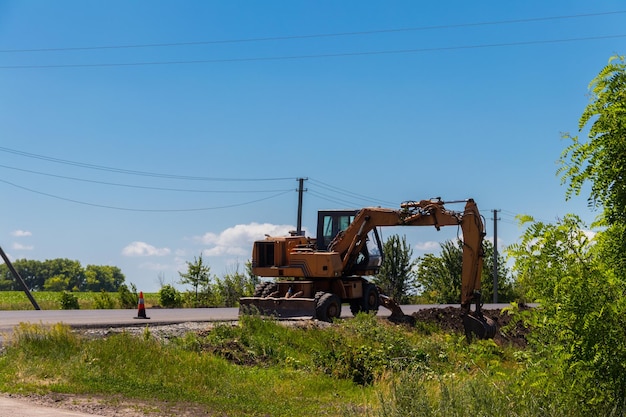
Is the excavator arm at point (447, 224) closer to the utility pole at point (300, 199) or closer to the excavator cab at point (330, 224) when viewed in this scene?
the excavator cab at point (330, 224)

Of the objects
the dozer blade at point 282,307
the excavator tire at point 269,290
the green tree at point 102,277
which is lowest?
the dozer blade at point 282,307

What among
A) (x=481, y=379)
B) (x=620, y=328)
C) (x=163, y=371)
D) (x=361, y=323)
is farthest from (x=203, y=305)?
(x=620, y=328)

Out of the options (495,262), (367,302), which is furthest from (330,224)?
(495,262)

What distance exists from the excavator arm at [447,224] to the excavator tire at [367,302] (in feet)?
2.56

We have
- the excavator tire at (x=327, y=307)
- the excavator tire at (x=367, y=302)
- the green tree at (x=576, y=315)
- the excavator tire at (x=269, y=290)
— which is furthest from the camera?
the excavator tire at (x=367, y=302)

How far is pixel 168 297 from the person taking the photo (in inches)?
1526

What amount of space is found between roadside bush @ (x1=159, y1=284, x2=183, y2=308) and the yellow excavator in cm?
1328

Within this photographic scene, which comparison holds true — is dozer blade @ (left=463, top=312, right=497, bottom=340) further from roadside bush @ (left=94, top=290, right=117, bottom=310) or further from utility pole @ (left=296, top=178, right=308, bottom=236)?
utility pole @ (left=296, top=178, right=308, bottom=236)

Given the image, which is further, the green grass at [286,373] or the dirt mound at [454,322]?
the dirt mound at [454,322]

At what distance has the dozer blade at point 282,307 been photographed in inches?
928

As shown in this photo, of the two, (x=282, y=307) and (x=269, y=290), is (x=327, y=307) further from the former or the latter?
(x=269, y=290)

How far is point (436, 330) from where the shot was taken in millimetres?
22938

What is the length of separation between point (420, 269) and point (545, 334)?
45.2 meters

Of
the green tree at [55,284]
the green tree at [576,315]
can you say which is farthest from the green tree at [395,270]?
the green tree at [55,284]
